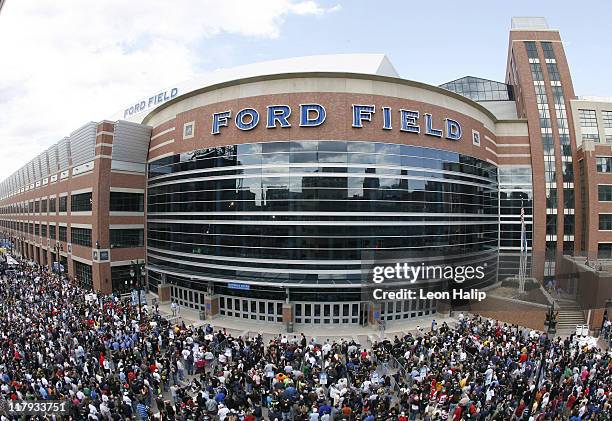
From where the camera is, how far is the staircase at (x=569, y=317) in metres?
29.3

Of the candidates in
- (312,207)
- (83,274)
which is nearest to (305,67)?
(312,207)

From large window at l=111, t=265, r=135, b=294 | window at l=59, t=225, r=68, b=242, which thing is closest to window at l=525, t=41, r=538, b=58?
large window at l=111, t=265, r=135, b=294

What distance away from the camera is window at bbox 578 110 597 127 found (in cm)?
4462

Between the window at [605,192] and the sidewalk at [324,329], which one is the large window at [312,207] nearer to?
the sidewalk at [324,329]

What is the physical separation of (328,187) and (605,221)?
37277mm

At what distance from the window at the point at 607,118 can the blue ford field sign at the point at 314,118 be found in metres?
30.2

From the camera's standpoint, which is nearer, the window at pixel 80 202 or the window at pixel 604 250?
the window at pixel 80 202

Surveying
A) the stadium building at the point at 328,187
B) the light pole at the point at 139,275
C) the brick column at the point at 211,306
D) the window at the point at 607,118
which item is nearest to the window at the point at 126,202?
the stadium building at the point at 328,187

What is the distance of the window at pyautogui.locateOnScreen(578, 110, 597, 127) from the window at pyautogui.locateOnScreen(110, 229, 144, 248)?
189ft

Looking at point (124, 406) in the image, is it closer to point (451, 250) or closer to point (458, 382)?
point (458, 382)

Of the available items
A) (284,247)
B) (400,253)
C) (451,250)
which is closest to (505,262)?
(451,250)

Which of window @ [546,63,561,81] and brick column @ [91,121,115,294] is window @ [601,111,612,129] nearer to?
window @ [546,63,561,81]

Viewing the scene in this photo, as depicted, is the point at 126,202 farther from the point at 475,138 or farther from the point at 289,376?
the point at 475,138

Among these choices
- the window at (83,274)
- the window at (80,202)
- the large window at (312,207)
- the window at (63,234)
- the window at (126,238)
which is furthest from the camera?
the window at (63,234)
